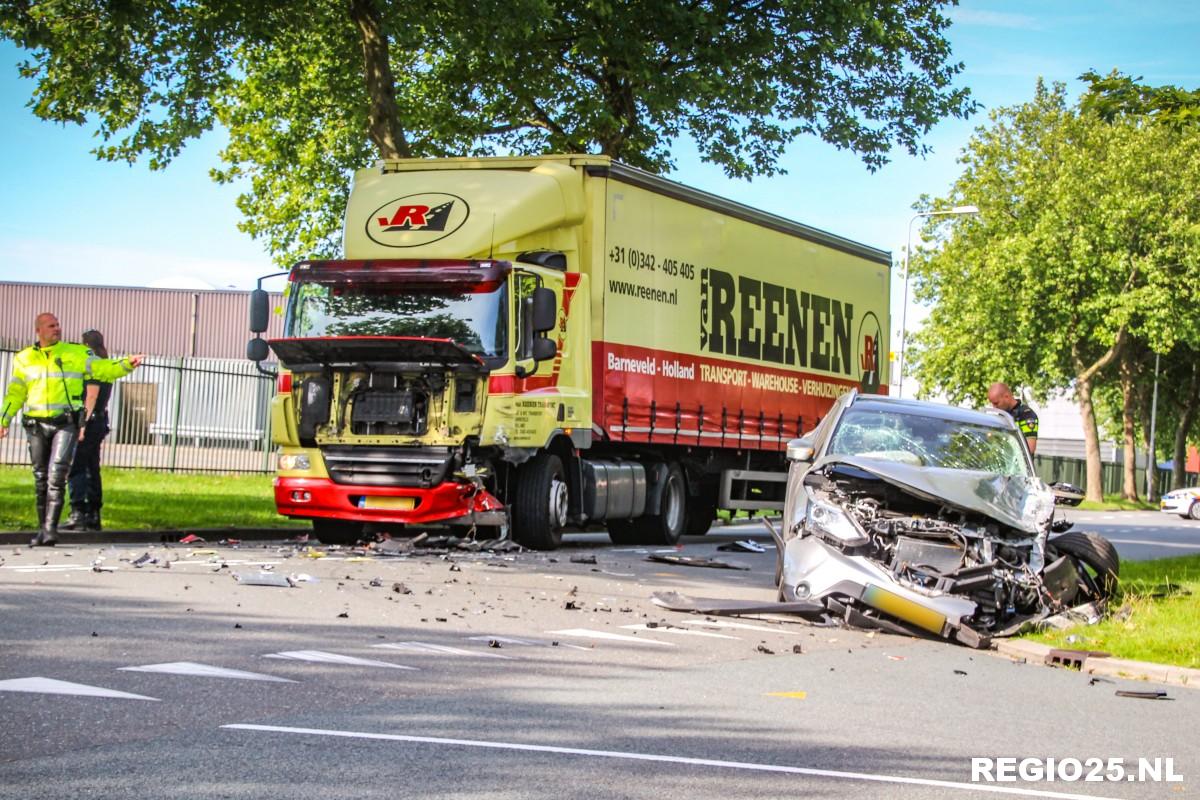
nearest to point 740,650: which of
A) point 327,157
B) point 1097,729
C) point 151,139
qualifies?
point 1097,729

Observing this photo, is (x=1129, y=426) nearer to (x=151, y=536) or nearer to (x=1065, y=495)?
(x=151, y=536)

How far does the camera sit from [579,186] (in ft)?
57.8

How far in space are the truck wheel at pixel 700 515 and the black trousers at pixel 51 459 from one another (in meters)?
9.25

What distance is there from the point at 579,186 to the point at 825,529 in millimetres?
7365

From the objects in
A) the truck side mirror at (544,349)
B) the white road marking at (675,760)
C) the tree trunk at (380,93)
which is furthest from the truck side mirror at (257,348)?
the white road marking at (675,760)

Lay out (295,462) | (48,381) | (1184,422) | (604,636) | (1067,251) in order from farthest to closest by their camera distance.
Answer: (1184,422) < (1067,251) < (295,462) < (48,381) < (604,636)

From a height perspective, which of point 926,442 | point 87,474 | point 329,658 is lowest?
point 329,658

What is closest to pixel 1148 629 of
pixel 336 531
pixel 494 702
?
pixel 494 702

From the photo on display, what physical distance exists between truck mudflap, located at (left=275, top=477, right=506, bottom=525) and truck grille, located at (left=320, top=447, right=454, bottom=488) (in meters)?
0.07

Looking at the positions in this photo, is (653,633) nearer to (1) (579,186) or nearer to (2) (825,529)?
(2) (825,529)

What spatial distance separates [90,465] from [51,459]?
65.7 inches

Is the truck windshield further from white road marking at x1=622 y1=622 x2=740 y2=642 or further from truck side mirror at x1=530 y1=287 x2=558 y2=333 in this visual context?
white road marking at x1=622 y1=622 x2=740 y2=642

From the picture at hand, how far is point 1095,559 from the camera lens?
42.0 feet

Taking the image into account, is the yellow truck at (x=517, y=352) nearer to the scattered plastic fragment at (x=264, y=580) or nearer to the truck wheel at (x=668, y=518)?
the truck wheel at (x=668, y=518)
